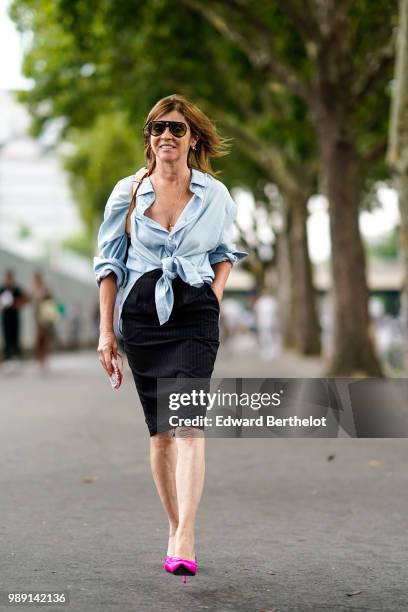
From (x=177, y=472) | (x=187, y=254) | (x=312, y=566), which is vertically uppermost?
(x=187, y=254)

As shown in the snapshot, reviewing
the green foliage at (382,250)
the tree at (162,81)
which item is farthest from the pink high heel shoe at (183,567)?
the green foliage at (382,250)

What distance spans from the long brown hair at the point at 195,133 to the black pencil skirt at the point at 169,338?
0.51 m

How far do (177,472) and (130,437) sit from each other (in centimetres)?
553

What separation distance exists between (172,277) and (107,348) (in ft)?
1.35

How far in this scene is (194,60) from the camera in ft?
73.0

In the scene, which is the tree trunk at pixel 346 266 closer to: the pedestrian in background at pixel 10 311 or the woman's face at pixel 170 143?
the pedestrian in background at pixel 10 311

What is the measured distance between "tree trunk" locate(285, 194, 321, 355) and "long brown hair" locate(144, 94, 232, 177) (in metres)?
22.8

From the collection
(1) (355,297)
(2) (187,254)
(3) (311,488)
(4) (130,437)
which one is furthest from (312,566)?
(1) (355,297)

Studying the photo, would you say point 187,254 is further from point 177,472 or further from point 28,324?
point 28,324

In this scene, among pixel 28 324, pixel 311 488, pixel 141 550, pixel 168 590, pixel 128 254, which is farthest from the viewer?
pixel 28 324

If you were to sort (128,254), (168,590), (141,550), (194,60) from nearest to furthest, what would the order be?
(168,590)
(128,254)
(141,550)
(194,60)

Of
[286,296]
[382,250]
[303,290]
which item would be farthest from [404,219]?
[382,250]

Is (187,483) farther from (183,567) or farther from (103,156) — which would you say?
(103,156)

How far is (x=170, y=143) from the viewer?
15.0 ft
